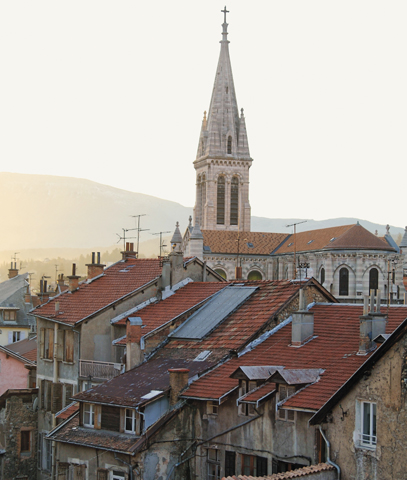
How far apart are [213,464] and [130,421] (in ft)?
9.99

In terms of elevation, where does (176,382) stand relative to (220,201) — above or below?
below

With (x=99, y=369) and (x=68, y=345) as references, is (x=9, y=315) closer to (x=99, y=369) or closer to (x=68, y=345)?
(x=68, y=345)

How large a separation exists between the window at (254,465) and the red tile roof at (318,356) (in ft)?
6.88

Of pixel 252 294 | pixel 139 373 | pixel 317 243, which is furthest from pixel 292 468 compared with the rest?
pixel 317 243

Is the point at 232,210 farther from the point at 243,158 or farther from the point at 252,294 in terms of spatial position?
the point at 252,294

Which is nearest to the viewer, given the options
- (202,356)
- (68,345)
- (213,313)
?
(202,356)

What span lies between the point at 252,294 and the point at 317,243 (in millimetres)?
59137

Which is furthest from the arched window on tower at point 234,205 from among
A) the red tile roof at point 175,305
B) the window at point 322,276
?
the red tile roof at point 175,305

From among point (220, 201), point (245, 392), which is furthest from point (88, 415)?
point (220, 201)

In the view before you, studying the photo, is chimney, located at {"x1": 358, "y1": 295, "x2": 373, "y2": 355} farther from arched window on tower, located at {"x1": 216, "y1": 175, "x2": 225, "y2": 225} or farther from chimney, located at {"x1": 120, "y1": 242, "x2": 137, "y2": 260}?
arched window on tower, located at {"x1": 216, "y1": 175, "x2": 225, "y2": 225}

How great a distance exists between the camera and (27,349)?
50.8 metres

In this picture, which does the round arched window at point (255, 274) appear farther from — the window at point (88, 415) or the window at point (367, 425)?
the window at point (367, 425)

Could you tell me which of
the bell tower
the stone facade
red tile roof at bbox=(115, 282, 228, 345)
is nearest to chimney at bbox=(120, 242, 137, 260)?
red tile roof at bbox=(115, 282, 228, 345)

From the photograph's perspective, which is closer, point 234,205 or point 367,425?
point 367,425
